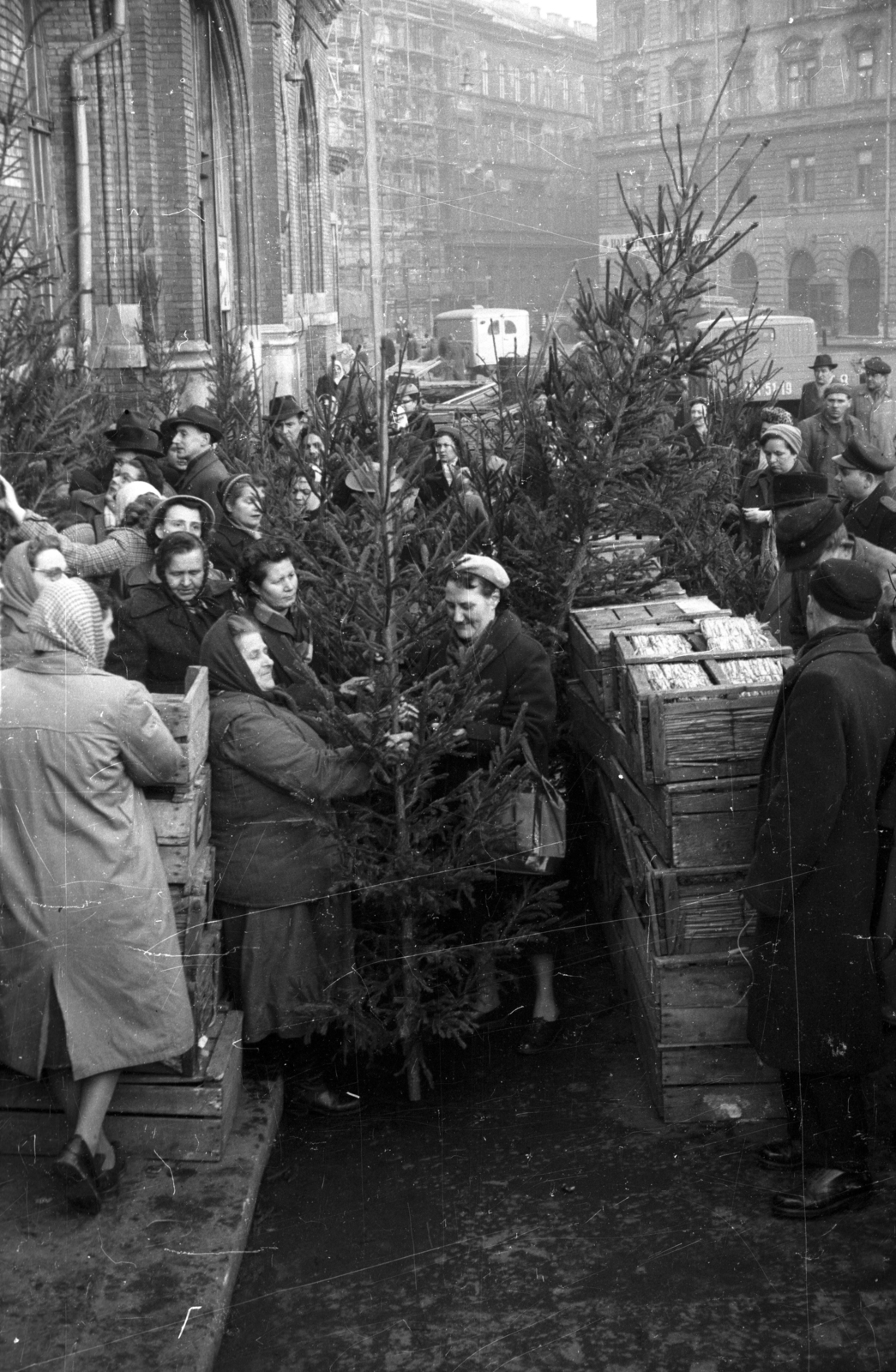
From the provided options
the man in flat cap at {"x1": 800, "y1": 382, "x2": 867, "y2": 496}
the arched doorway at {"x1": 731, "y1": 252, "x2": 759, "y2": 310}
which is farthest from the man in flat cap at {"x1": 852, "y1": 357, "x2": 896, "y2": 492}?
the arched doorway at {"x1": 731, "y1": 252, "x2": 759, "y2": 310}

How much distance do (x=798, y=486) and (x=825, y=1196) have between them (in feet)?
13.3

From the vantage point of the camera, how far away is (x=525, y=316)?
3684 centimetres

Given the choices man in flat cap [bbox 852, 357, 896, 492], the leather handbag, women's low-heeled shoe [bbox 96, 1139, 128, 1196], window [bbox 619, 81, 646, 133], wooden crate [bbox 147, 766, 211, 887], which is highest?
window [bbox 619, 81, 646, 133]

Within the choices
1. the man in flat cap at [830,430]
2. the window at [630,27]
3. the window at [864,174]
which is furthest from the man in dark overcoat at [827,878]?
the window at [864,174]

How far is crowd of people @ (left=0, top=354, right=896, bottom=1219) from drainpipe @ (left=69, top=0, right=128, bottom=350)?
8560 millimetres

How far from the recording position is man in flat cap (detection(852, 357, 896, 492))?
1241 cm

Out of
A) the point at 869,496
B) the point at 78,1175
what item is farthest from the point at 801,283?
the point at 78,1175

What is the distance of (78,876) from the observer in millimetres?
4012

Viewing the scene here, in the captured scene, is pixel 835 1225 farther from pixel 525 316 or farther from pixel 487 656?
pixel 525 316

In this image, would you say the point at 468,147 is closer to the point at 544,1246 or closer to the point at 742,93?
the point at 742,93

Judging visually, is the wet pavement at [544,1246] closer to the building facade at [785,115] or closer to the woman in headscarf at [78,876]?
the woman in headscarf at [78,876]

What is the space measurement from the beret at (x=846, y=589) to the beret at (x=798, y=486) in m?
3.10

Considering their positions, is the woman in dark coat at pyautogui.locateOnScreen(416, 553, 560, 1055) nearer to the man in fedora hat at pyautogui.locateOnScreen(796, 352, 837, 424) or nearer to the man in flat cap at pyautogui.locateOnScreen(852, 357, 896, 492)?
the man in flat cap at pyautogui.locateOnScreen(852, 357, 896, 492)

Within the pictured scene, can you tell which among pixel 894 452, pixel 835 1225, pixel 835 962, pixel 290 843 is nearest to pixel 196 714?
pixel 290 843
